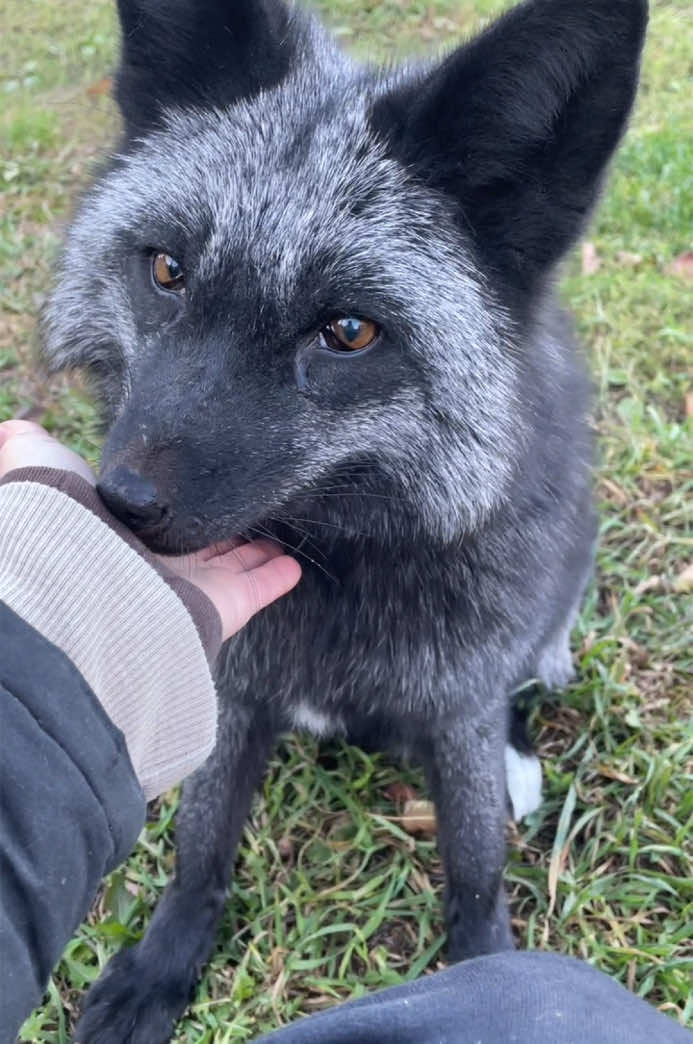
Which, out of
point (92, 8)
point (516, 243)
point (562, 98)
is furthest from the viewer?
point (92, 8)

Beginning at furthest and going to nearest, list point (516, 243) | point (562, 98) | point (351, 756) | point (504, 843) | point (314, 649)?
1. point (351, 756)
2. point (504, 843)
3. point (314, 649)
4. point (516, 243)
5. point (562, 98)

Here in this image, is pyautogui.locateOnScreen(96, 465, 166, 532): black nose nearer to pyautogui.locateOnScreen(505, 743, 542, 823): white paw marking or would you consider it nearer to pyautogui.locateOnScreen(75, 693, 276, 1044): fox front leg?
pyautogui.locateOnScreen(75, 693, 276, 1044): fox front leg

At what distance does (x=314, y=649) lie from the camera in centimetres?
208

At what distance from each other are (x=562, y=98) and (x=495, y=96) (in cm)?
12

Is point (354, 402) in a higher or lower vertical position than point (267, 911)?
higher

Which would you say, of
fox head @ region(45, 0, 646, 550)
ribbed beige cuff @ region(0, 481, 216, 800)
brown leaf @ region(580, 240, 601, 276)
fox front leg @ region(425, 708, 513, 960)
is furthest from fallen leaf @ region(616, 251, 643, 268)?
ribbed beige cuff @ region(0, 481, 216, 800)

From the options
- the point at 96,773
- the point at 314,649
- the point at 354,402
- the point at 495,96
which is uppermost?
the point at 495,96

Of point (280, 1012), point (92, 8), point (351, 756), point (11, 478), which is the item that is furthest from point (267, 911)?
point (92, 8)

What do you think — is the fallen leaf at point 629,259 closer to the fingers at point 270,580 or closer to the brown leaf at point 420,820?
the brown leaf at point 420,820

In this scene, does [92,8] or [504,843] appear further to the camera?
[92,8]

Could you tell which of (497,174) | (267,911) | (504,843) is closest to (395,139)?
(497,174)

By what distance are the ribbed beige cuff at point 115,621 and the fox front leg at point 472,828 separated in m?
0.72

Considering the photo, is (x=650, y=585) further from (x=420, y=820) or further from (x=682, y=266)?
(x=682, y=266)

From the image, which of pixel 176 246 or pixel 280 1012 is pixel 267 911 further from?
pixel 176 246
